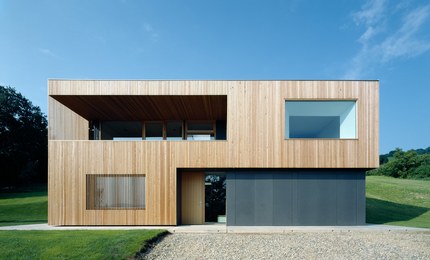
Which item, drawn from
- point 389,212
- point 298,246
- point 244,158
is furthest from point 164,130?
point 389,212

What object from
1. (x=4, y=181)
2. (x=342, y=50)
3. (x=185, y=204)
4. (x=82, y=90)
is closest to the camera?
(x=82, y=90)

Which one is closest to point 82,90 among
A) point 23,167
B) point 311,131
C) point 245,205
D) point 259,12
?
point 245,205

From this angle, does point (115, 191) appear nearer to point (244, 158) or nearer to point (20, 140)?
point (244, 158)

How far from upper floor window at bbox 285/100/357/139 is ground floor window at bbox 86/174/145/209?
5756mm

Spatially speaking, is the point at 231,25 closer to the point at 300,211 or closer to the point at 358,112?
the point at 358,112

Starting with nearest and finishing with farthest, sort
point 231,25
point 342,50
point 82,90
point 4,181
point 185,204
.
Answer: point 82,90 < point 185,204 < point 231,25 < point 342,50 < point 4,181

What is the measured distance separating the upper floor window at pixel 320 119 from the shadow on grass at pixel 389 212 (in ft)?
13.6

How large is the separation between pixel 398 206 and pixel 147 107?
45.7 ft

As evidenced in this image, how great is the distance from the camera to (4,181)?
30797 millimetres

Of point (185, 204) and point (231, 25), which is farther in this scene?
point (231, 25)

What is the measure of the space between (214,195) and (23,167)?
28.6m

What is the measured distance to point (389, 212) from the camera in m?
13.8

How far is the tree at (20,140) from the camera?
102ft

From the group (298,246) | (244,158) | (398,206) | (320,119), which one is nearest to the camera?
(298,246)
